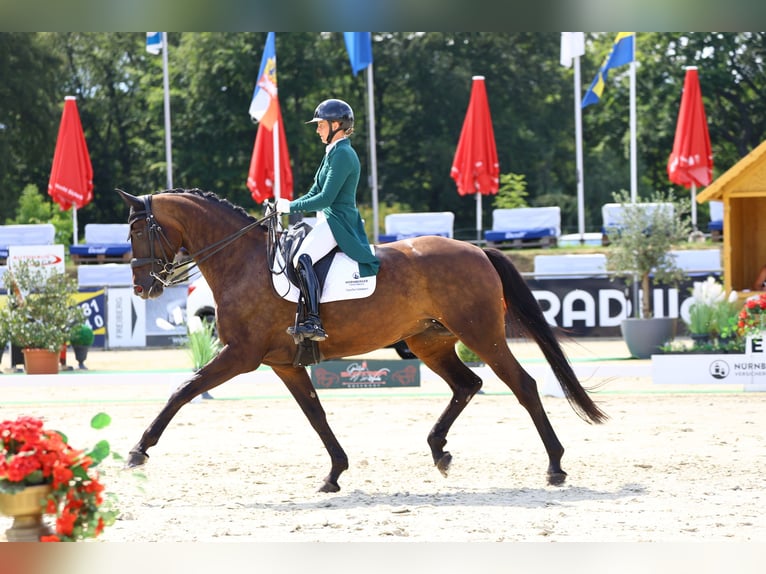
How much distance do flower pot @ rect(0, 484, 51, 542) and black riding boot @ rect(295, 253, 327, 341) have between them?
9.92 ft

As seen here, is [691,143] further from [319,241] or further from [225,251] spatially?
[225,251]

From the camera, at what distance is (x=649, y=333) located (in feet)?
52.7

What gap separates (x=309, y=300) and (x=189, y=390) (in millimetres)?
980

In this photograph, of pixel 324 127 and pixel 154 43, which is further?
pixel 154 43

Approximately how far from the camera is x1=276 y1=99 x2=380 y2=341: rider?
7211mm

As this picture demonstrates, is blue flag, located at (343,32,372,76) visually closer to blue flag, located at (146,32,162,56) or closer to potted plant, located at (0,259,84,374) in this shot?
blue flag, located at (146,32,162,56)

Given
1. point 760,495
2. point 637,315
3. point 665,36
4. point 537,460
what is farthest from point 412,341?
point 665,36

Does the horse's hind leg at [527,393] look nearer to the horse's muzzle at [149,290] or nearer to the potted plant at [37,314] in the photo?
the horse's muzzle at [149,290]

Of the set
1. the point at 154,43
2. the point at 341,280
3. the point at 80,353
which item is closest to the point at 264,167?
the point at 154,43

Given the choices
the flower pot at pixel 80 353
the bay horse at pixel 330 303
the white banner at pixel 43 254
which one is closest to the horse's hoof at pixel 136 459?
the bay horse at pixel 330 303

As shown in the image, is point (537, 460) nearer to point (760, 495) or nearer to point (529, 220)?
point (760, 495)

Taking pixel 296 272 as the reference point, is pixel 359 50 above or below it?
above
